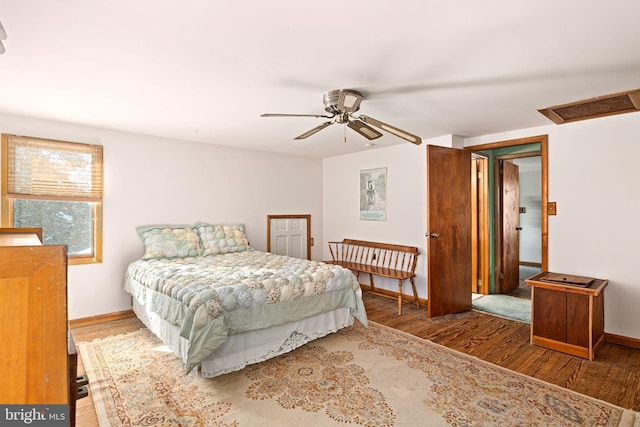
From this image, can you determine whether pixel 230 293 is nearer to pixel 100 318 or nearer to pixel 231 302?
pixel 231 302

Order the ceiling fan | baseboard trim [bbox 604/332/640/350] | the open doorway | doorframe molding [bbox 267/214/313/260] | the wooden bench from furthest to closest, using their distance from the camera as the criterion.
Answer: doorframe molding [bbox 267/214/313/260], the open doorway, the wooden bench, baseboard trim [bbox 604/332/640/350], the ceiling fan

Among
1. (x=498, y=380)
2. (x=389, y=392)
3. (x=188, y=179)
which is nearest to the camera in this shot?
(x=389, y=392)

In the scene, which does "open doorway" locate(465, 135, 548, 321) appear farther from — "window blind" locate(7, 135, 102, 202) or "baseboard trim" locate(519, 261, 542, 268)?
"window blind" locate(7, 135, 102, 202)

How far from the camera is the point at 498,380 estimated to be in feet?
7.89

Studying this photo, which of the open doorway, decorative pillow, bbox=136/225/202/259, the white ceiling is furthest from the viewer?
the open doorway

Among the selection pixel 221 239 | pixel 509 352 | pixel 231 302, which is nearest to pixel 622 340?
pixel 509 352

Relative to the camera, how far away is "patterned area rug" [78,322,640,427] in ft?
6.49

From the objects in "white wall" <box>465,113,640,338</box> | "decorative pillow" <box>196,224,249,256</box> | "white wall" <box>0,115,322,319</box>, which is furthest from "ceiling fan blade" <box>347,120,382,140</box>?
"white wall" <box>0,115,322,319</box>

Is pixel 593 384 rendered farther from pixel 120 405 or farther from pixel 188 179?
pixel 188 179

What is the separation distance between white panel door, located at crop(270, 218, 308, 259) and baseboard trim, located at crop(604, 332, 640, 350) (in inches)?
156

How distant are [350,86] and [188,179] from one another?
110 inches

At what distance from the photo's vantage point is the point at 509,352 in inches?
114

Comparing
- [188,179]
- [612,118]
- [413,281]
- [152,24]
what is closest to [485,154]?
[612,118]

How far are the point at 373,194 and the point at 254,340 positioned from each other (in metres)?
3.08
